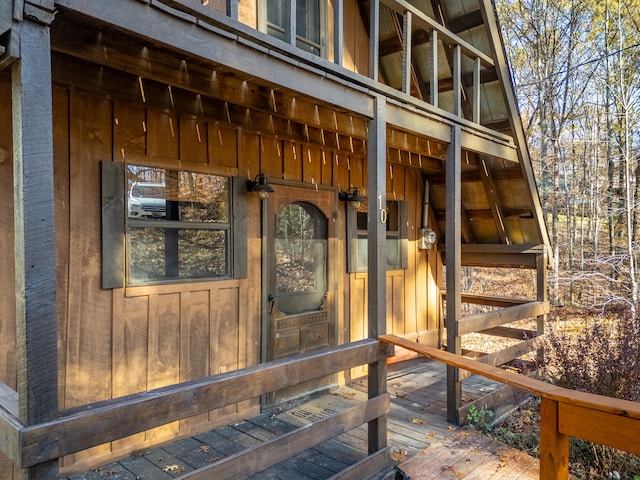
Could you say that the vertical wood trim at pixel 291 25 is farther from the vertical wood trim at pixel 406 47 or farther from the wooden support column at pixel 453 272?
the wooden support column at pixel 453 272

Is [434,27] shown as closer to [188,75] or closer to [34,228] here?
[188,75]

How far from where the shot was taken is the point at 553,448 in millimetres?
1938

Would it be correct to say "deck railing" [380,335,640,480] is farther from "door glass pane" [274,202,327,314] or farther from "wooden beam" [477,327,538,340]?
"wooden beam" [477,327,538,340]

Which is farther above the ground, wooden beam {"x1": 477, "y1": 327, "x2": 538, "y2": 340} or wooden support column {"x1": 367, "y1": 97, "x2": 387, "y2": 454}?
wooden support column {"x1": 367, "y1": 97, "x2": 387, "y2": 454}

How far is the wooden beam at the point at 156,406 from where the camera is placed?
1.56 meters

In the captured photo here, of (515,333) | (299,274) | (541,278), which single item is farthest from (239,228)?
(515,333)

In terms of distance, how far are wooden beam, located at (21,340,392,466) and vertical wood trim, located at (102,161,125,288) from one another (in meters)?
1.27

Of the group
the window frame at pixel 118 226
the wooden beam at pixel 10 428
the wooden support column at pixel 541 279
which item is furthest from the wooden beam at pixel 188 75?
the wooden support column at pixel 541 279

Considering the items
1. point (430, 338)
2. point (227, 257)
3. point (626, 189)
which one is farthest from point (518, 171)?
point (626, 189)

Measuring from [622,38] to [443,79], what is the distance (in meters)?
6.94

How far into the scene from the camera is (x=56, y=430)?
158cm

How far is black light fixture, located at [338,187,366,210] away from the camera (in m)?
4.62

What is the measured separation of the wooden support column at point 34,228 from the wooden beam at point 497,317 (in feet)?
10.5

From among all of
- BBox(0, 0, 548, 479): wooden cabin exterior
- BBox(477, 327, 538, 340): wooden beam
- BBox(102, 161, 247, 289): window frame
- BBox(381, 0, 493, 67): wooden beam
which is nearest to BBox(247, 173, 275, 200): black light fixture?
BBox(0, 0, 548, 479): wooden cabin exterior
